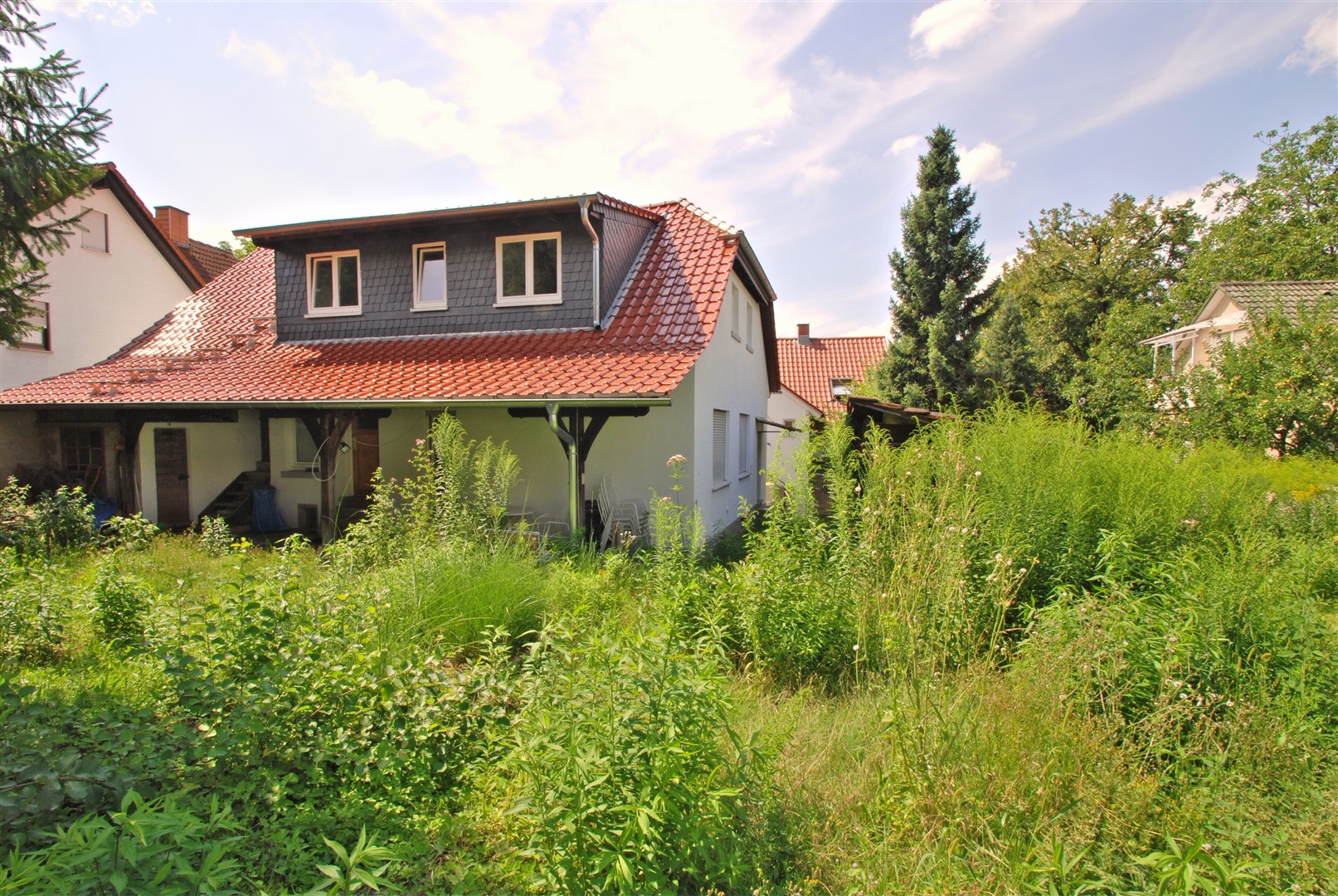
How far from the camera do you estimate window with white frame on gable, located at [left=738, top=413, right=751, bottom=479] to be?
13156mm

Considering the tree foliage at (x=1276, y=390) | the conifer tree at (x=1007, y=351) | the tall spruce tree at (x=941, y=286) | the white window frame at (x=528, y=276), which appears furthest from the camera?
the conifer tree at (x=1007, y=351)

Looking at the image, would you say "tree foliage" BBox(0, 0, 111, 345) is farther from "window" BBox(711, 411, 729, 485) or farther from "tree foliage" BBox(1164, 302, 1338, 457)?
"tree foliage" BBox(1164, 302, 1338, 457)

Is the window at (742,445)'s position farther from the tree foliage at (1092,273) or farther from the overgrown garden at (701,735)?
the tree foliage at (1092,273)

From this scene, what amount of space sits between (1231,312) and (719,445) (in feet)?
73.5

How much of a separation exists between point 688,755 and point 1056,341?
31867 millimetres

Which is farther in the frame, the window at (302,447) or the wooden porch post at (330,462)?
the window at (302,447)

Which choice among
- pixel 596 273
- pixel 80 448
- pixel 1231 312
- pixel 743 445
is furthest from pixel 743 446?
pixel 1231 312

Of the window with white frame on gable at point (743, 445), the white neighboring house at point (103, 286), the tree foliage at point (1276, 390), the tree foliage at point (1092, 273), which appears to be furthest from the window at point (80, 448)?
the tree foliage at point (1092, 273)

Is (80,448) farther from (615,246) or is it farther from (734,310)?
(734,310)

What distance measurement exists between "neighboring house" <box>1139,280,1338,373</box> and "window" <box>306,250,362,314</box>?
1724 cm

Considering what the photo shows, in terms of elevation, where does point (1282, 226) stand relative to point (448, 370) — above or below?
above

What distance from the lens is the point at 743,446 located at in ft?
44.7

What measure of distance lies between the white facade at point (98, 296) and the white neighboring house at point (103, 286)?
2 centimetres

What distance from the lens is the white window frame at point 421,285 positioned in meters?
10.8
